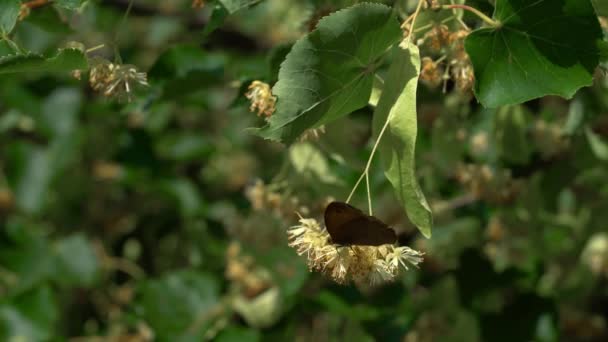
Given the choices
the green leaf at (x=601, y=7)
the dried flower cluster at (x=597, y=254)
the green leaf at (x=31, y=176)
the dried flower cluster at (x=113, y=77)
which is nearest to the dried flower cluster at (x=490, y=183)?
the dried flower cluster at (x=597, y=254)

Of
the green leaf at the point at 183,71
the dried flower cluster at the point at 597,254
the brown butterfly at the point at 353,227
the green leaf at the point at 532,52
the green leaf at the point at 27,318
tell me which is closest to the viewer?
the brown butterfly at the point at 353,227

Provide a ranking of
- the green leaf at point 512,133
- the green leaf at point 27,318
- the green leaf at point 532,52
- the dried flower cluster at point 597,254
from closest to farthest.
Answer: the green leaf at point 532,52 → the green leaf at point 512,133 → the dried flower cluster at point 597,254 → the green leaf at point 27,318

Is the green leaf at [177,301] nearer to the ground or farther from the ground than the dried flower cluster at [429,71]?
nearer to the ground

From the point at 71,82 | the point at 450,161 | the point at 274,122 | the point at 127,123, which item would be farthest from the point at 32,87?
the point at 274,122

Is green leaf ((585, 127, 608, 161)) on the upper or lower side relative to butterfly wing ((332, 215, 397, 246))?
lower

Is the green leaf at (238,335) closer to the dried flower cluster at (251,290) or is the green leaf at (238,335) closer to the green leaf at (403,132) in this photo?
the dried flower cluster at (251,290)

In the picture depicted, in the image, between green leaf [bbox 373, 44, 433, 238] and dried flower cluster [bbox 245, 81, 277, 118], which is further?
dried flower cluster [bbox 245, 81, 277, 118]

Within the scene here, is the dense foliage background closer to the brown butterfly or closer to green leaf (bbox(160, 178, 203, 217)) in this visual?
green leaf (bbox(160, 178, 203, 217))

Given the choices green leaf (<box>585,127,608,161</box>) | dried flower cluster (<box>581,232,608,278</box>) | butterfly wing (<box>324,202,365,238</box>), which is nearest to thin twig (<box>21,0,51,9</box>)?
butterfly wing (<box>324,202,365,238</box>)
